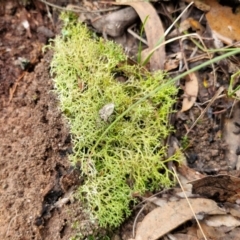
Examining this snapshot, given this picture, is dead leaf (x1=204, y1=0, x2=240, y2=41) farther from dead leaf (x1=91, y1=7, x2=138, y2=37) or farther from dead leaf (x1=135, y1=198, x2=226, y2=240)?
dead leaf (x1=135, y1=198, x2=226, y2=240)

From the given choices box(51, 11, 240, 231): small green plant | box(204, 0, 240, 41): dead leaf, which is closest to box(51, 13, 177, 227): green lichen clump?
box(51, 11, 240, 231): small green plant

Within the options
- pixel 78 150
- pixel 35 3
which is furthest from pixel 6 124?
pixel 35 3

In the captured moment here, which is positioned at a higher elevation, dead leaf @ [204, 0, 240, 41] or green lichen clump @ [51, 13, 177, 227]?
dead leaf @ [204, 0, 240, 41]

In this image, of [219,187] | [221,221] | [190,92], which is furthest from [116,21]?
[221,221]

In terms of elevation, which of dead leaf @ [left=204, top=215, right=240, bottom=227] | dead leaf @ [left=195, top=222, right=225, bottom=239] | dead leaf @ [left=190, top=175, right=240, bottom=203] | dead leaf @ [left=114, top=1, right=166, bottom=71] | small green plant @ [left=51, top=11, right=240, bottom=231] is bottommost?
dead leaf @ [left=195, top=222, right=225, bottom=239]

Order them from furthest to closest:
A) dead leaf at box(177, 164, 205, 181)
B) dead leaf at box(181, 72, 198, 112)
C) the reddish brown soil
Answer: dead leaf at box(181, 72, 198, 112) → dead leaf at box(177, 164, 205, 181) → the reddish brown soil

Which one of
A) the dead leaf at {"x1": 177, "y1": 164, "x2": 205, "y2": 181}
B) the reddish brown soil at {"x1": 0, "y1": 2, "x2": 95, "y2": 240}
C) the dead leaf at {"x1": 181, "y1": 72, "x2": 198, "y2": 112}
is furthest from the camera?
the dead leaf at {"x1": 181, "y1": 72, "x2": 198, "y2": 112}

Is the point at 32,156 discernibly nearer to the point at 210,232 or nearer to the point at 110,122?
the point at 110,122
